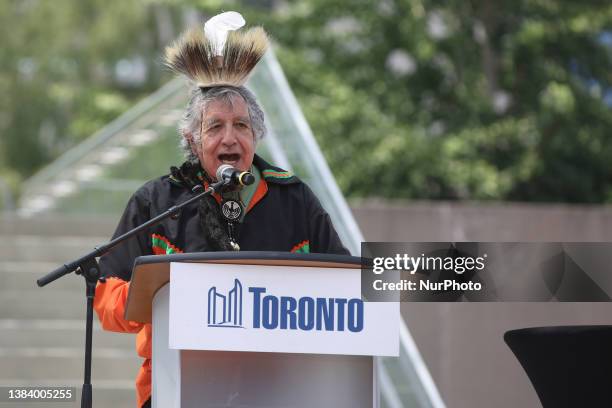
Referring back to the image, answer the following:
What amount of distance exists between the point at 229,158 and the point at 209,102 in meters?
0.20

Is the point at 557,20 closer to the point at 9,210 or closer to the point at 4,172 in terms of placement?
the point at 9,210

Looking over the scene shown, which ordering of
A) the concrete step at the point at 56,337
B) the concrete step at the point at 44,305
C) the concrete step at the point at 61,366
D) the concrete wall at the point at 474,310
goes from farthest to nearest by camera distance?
1. the concrete wall at the point at 474,310
2. the concrete step at the point at 44,305
3. the concrete step at the point at 56,337
4. the concrete step at the point at 61,366

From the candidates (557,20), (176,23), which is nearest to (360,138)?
(557,20)

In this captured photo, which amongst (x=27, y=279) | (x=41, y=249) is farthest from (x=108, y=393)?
(x=41, y=249)

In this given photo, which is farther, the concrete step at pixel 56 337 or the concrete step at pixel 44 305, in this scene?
the concrete step at pixel 44 305

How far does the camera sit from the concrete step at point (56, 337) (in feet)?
28.2

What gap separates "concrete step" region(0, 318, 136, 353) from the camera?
28.2 feet

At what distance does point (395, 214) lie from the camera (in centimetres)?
971

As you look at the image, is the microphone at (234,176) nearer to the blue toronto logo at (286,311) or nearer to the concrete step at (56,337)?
the blue toronto logo at (286,311)

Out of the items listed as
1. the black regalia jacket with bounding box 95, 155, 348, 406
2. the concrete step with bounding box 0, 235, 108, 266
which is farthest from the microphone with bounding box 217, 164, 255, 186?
the concrete step with bounding box 0, 235, 108, 266

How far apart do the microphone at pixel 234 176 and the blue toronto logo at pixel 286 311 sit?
44 centimetres

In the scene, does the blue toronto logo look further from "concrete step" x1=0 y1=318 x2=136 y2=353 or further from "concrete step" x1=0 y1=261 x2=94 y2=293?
"concrete step" x1=0 y1=261 x2=94 y2=293

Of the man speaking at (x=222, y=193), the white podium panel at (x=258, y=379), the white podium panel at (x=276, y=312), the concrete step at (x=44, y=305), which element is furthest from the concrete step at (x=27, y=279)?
the white podium panel at (x=276, y=312)

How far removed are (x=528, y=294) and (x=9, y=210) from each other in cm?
1042
